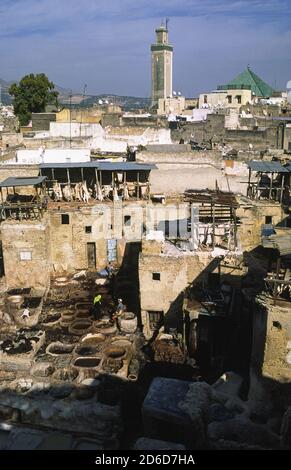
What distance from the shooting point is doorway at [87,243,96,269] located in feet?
82.5

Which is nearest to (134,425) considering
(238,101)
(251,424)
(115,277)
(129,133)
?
(251,424)

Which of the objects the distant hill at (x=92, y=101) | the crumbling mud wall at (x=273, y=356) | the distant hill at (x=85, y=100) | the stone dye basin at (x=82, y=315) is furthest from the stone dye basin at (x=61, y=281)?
the distant hill at (x=92, y=101)

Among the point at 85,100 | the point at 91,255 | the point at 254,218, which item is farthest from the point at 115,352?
the point at 85,100

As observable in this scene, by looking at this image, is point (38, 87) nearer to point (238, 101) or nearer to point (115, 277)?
point (238, 101)

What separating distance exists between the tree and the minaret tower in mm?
28227

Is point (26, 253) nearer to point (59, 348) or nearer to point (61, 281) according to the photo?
point (61, 281)

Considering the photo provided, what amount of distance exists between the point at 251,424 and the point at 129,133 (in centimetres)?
2774

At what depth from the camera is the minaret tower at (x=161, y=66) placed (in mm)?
75375

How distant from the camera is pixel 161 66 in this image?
76312mm

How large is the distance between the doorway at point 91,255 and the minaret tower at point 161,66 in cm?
5449

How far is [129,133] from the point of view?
3656cm

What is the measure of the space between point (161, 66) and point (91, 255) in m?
59.0

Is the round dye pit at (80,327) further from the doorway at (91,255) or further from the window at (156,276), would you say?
the doorway at (91,255)

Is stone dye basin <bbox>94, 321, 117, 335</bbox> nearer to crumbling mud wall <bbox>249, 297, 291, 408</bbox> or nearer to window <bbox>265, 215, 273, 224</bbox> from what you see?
crumbling mud wall <bbox>249, 297, 291, 408</bbox>
